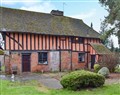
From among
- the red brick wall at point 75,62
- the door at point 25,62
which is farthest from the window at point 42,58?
the red brick wall at point 75,62

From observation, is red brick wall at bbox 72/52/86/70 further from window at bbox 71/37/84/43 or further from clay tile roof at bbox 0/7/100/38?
clay tile roof at bbox 0/7/100/38

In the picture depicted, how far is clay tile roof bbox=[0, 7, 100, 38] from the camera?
25.7 meters

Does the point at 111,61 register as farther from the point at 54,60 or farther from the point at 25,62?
the point at 25,62

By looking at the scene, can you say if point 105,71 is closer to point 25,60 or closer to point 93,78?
point 93,78

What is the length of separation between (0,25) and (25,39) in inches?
121

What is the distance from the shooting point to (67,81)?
13922mm

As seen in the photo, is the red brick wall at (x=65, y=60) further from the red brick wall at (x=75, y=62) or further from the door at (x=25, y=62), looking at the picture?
the door at (x=25, y=62)

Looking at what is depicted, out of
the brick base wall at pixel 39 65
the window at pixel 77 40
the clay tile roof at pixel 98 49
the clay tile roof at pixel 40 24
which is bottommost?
the brick base wall at pixel 39 65

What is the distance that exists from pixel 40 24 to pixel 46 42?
281cm

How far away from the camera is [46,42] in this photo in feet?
88.7

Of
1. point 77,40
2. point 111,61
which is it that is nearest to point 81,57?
point 77,40

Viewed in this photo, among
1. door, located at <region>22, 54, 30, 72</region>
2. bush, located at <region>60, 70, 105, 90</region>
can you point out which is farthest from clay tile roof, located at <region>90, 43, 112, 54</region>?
bush, located at <region>60, 70, 105, 90</region>

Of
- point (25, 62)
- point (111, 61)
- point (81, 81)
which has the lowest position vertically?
point (81, 81)

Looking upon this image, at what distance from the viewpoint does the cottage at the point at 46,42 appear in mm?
24781
